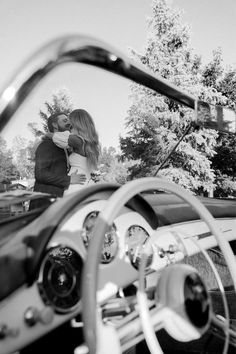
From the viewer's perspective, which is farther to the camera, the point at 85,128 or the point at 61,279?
the point at 85,128

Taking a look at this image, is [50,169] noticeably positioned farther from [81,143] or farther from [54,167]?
[81,143]

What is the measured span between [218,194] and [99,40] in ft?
77.1

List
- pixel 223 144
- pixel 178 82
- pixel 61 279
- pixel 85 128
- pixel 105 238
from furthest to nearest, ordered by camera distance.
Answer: pixel 223 144, pixel 178 82, pixel 85 128, pixel 105 238, pixel 61 279

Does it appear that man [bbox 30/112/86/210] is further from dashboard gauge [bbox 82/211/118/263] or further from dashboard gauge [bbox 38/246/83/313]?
dashboard gauge [bbox 38/246/83/313]

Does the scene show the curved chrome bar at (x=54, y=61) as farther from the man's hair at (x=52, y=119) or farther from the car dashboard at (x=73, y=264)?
the man's hair at (x=52, y=119)

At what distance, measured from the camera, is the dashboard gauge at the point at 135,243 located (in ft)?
5.31

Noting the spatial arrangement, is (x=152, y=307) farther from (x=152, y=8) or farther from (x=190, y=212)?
(x=152, y=8)

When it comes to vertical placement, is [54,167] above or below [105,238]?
above

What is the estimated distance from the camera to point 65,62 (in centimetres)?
111

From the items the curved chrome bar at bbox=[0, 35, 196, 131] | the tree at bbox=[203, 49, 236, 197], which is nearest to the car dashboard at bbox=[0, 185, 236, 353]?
the curved chrome bar at bbox=[0, 35, 196, 131]

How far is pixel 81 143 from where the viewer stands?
9.66 feet

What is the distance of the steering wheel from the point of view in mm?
1043

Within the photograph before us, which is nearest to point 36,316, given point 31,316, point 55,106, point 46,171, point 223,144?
point 31,316

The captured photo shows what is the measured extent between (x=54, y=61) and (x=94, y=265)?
1.81 feet
